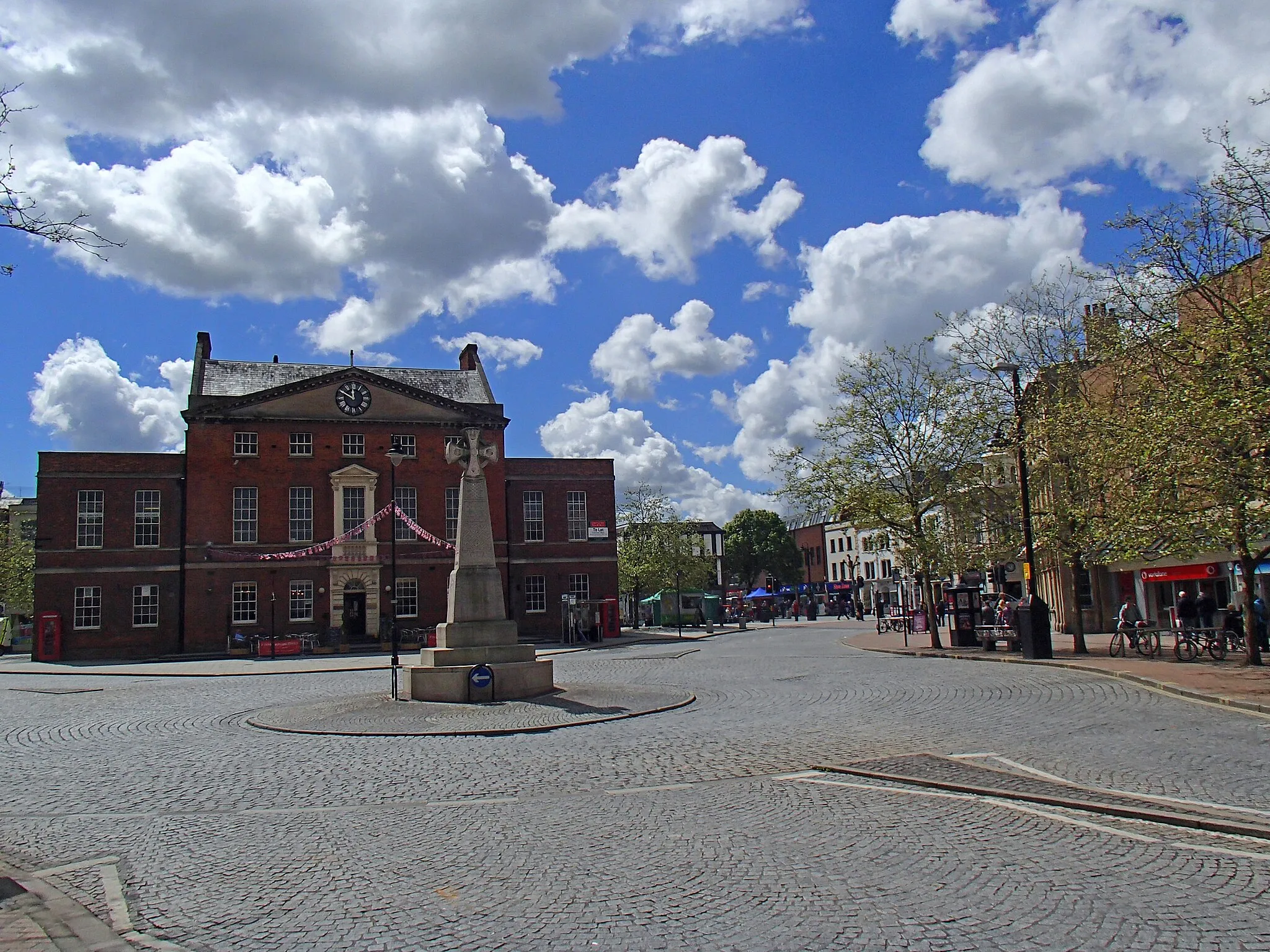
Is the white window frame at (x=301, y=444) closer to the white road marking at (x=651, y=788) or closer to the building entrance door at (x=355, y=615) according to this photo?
the building entrance door at (x=355, y=615)

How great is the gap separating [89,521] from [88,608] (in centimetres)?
396

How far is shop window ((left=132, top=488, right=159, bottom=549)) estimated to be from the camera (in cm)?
4469

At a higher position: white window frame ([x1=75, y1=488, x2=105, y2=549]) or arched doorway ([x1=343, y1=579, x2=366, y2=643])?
white window frame ([x1=75, y1=488, x2=105, y2=549])

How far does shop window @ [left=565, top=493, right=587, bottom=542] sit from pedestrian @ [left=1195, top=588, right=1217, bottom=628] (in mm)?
31399

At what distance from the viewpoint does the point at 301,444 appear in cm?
4694

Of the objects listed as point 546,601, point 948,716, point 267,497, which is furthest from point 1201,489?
point 267,497

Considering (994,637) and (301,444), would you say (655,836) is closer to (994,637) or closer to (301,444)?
(994,637)

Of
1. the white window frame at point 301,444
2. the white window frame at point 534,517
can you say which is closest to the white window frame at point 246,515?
the white window frame at point 301,444

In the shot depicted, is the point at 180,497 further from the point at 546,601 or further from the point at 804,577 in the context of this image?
the point at 804,577

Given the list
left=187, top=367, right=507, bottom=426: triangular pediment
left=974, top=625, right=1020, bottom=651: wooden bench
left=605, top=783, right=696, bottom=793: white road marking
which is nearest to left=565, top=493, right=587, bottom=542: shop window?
left=187, top=367, right=507, bottom=426: triangular pediment

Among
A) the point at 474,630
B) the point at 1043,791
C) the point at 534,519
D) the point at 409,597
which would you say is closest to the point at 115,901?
the point at 1043,791

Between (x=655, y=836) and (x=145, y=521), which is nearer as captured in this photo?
(x=655, y=836)

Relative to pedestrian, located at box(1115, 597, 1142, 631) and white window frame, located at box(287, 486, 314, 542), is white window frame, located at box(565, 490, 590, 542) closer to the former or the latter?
white window frame, located at box(287, 486, 314, 542)

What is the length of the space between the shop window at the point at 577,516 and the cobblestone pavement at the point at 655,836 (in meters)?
36.1
